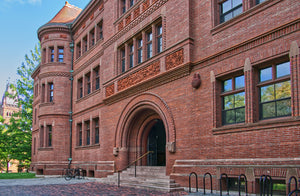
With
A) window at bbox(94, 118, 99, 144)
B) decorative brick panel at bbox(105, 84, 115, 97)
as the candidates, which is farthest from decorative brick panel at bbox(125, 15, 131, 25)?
window at bbox(94, 118, 99, 144)

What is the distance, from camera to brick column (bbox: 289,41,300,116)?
952 centimetres

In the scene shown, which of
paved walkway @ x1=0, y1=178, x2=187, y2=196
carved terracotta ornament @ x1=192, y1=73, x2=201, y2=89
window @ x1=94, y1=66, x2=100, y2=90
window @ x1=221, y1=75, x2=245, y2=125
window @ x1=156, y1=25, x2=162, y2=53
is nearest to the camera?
window @ x1=221, y1=75, x2=245, y2=125

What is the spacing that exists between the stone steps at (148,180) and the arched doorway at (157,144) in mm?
1218

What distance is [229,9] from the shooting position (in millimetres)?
12617

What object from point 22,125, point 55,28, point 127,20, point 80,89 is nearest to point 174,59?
point 127,20

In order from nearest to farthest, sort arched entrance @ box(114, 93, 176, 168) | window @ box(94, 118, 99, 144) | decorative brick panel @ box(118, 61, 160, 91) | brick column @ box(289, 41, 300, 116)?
brick column @ box(289, 41, 300, 116)
decorative brick panel @ box(118, 61, 160, 91)
arched entrance @ box(114, 93, 176, 168)
window @ box(94, 118, 99, 144)

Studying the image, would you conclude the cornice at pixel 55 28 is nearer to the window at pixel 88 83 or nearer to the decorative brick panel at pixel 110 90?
the window at pixel 88 83

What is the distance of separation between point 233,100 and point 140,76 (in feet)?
20.5

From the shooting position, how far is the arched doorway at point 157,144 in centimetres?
1803

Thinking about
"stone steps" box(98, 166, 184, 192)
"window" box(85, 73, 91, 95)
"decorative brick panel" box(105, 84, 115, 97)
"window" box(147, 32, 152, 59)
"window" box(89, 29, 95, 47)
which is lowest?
"stone steps" box(98, 166, 184, 192)

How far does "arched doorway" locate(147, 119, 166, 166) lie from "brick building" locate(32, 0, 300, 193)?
2.1 inches

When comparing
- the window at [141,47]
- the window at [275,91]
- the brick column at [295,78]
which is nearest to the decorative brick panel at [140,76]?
the window at [141,47]

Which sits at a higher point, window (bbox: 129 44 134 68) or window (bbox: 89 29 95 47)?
window (bbox: 89 29 95 47)

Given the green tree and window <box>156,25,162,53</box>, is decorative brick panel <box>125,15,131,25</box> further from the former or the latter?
the green tree
